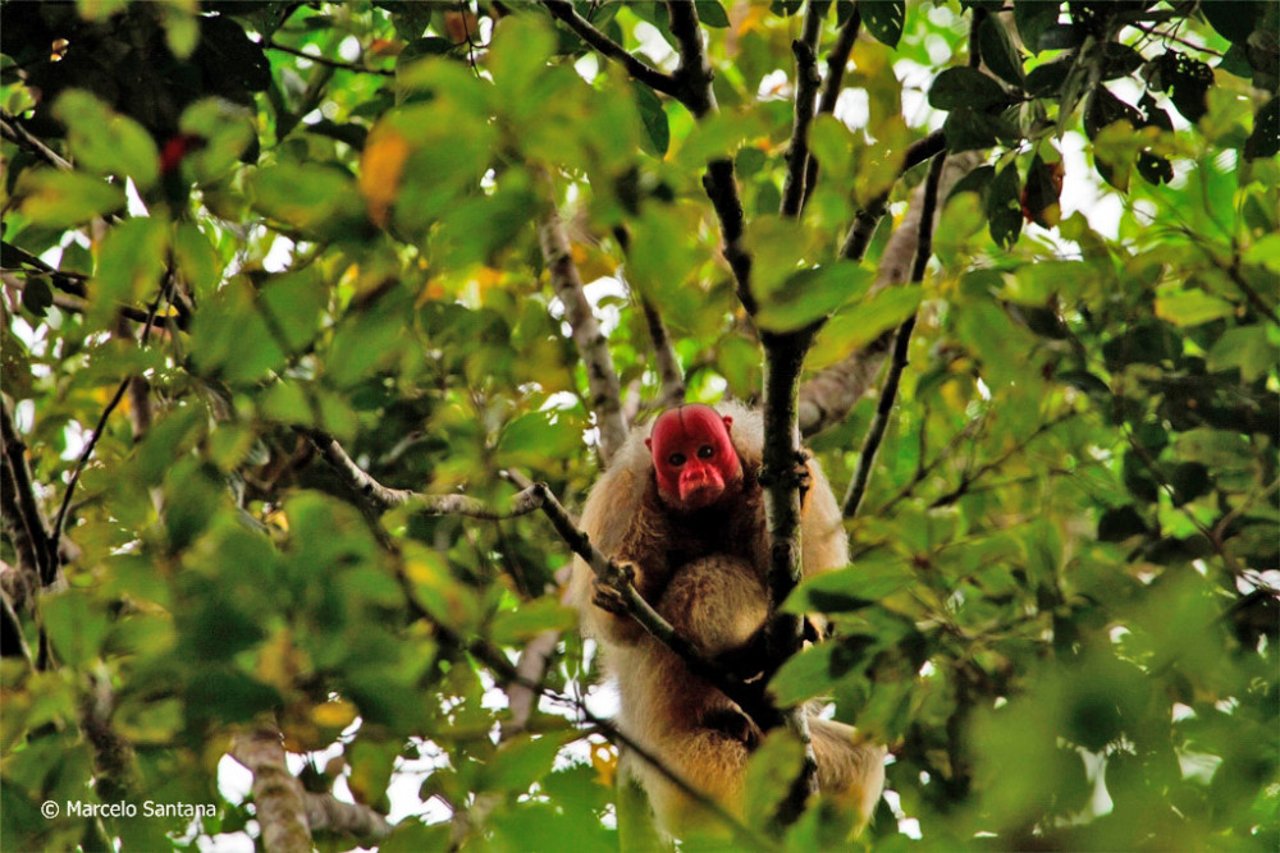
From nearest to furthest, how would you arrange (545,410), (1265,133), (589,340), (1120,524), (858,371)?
(545,410), (1265,133), (1120,524), (589,340), (858,371)

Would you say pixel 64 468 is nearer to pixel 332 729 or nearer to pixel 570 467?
pixel 570 467

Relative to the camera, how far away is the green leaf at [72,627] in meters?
1.92

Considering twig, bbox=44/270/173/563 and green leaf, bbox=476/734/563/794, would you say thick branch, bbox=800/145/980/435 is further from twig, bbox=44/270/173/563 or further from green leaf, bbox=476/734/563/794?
green leaf, bbox=476/734/563/794

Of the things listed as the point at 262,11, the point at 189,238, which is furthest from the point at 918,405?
the point at 189,238

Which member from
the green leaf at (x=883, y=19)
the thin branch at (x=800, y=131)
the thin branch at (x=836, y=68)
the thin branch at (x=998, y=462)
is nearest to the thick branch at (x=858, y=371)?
the thin branch at (x=998, y=462)

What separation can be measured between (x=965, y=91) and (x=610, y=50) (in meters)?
1.12

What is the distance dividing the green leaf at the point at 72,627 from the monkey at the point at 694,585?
273cm

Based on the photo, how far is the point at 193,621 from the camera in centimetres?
154

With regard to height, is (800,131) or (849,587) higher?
(800,131)

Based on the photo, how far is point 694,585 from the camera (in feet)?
15.5

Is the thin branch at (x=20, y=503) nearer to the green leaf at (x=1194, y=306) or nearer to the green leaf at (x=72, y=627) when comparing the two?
the green leaf at (x=72, y=627)

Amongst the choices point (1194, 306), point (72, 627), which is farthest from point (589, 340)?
point (72, 627)

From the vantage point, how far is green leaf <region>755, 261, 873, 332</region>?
1659 millimetres

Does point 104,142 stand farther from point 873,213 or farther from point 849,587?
point 873,213
